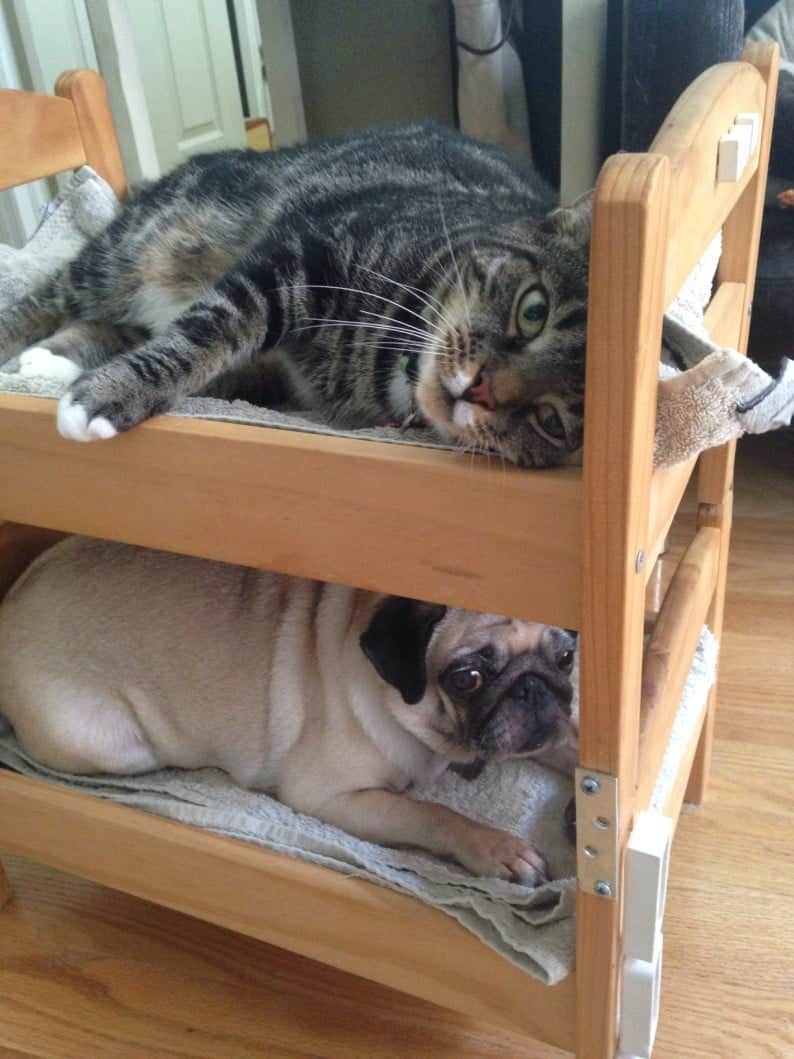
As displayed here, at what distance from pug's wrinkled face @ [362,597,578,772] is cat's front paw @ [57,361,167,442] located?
0.95 ft

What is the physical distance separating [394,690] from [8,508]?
0.39 meters

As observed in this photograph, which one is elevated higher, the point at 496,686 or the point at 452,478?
the point at 452,478

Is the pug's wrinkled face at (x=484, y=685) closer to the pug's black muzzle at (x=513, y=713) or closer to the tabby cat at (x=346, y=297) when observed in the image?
the pug's black muzzle at (x=513, y=713)

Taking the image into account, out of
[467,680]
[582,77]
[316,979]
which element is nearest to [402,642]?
[467,680]

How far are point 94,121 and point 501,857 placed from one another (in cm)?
107

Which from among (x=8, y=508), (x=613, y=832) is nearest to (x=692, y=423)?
(x=613, y=832)

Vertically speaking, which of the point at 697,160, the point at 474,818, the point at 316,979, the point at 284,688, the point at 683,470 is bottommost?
the point at 316,979

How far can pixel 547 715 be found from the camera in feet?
3.01

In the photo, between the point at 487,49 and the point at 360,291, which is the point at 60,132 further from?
the point at 487,49

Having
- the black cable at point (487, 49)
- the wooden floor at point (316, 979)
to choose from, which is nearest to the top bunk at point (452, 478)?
the wooden floor at point (316, 979)

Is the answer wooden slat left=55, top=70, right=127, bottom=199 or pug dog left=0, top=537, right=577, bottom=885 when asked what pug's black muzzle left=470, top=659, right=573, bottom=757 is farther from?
wooden slat left=55, top=70, right=127, bottom=199

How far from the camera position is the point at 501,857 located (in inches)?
34.0

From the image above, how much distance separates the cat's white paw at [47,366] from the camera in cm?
91

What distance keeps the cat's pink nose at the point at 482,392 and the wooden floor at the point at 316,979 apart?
2.17 feet
